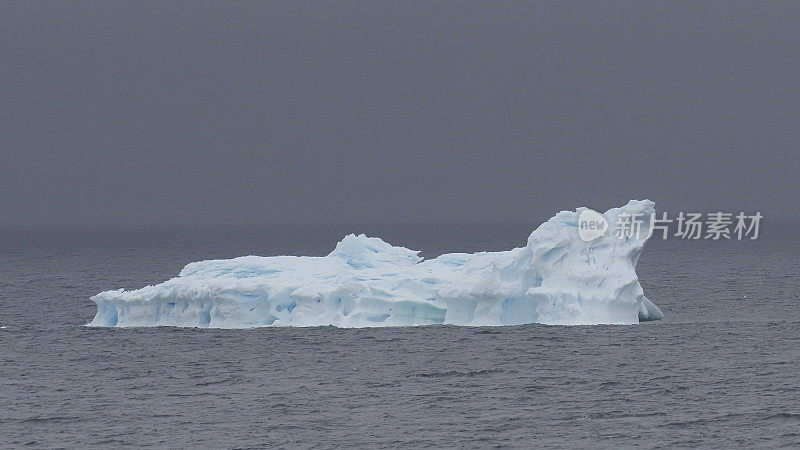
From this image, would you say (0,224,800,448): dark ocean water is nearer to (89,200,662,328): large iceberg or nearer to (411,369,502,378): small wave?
(411,369,502,378): small wave

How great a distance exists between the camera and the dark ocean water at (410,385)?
2248 centimetres

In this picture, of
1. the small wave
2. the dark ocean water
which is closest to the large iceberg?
the dark ocean water

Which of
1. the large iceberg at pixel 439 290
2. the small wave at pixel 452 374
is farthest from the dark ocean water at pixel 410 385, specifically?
the large iceberg at pixel 439 290

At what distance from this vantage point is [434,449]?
835 inches

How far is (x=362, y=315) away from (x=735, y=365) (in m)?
12.2

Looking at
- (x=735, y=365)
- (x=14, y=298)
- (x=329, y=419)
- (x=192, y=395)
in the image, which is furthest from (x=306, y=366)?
(x=14, y=298)

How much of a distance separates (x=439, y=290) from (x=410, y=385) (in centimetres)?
768

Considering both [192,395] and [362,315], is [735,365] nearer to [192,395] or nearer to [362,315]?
[362,315]

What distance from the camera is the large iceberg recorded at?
34.5m

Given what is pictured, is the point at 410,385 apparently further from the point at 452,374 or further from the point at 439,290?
the point at 439,290

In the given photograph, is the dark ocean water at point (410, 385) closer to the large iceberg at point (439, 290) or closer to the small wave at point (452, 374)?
the small wave at point (452, 374)

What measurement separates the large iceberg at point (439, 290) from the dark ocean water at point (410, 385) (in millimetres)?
754

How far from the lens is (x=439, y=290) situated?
115ft

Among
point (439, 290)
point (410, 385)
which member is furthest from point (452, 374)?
point (439, 290)
